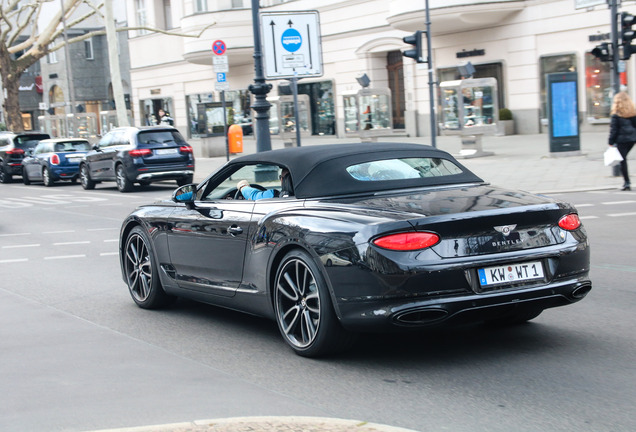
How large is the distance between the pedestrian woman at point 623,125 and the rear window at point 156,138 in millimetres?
11483

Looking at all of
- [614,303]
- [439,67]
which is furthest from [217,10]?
[614,303]

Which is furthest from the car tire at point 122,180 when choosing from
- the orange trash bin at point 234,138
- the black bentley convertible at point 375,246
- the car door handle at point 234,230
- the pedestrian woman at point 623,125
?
the car door handle at point 234,230

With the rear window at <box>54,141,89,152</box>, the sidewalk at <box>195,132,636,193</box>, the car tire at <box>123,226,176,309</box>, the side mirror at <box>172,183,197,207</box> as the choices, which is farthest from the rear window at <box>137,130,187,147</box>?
the side mirror at <box>172,183,197,207</box>

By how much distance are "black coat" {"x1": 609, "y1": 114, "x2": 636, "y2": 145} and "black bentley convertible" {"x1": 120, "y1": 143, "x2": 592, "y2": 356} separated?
10821 millimetres

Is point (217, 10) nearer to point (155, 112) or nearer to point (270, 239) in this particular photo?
point (155, 112)

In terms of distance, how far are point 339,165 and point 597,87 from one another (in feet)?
82.9

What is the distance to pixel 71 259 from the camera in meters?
11.7

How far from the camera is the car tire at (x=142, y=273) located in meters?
7.96

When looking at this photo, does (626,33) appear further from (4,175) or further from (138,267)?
(4,175)

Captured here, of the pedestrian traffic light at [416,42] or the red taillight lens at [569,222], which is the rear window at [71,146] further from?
the red taillight lens at [569,222]

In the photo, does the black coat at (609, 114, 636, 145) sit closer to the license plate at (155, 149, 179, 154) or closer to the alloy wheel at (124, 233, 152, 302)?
the alloy wheel at (124, 233, 152, 302)

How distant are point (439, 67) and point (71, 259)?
25.3 m

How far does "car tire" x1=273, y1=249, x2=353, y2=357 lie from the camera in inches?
228

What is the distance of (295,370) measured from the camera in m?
5.79
